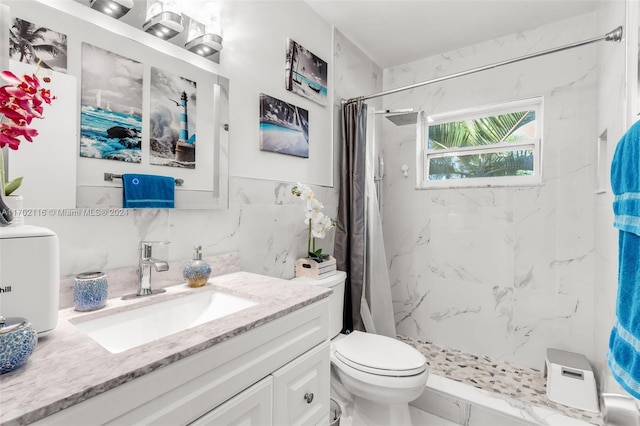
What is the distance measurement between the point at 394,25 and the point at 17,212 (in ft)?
7.75

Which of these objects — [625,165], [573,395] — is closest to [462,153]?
[573,395]

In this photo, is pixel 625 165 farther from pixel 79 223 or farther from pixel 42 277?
pixel 79 223

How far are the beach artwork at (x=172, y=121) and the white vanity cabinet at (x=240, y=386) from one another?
78cm

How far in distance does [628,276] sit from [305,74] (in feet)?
5.92

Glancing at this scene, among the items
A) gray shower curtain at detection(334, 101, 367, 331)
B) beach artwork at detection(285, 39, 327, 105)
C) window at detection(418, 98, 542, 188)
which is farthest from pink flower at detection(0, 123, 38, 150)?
window at detection(418, 98, 542, 188)

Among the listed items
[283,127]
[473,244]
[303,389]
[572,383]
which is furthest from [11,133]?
[572,383]

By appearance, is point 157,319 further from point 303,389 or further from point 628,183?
point 628,183

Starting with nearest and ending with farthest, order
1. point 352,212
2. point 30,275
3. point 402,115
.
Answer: point 30,275 < point 402,115 < point 352,212

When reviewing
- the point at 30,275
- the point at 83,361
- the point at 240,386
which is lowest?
the point at 240,386

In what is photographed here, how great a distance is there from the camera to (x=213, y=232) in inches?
55.9

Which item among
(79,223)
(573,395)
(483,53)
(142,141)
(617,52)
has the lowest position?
(573,395)

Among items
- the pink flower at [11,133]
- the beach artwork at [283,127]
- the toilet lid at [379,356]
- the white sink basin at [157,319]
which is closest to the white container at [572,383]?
the toilet lid at [379,356]

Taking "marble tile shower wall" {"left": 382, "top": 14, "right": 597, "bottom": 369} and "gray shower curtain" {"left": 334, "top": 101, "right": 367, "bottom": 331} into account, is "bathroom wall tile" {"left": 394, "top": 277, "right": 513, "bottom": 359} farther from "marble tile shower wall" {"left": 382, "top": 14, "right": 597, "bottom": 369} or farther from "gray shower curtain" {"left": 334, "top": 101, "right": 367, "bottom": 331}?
"gray shower curtain" {"left": 334, "top": 101, "right": 367, "bottom": 331}

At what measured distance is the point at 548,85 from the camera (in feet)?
7.01
